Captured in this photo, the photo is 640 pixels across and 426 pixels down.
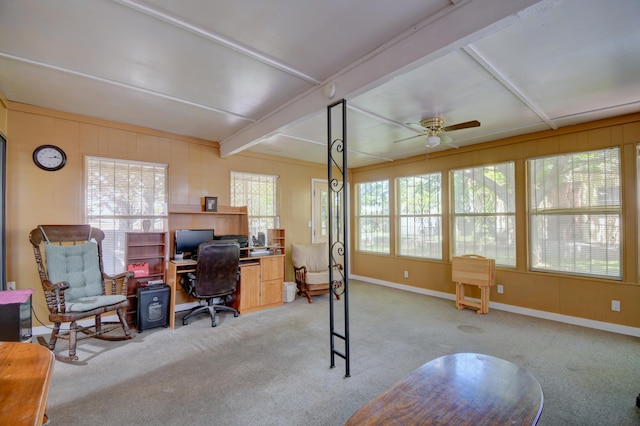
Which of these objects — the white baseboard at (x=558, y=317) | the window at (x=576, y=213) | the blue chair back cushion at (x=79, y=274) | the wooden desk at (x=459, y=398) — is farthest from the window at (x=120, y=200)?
the window at (x=576, y=213)

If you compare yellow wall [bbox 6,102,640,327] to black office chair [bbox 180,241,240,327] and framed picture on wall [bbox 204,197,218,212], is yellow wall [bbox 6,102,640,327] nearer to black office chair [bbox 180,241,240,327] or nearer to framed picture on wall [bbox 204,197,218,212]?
framed picture on wall [bbox 204,197,218,212]

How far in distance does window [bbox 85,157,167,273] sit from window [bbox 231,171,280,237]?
119cm

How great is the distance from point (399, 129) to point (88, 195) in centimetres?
413

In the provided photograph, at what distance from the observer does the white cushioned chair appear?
16.2 ft

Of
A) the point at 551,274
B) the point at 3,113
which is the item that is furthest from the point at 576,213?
the point at 3,113

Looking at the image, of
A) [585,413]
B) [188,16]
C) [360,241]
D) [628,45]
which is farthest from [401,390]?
[360,241]

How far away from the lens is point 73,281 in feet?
10.4

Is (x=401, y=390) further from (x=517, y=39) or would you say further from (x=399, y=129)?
(x=399, y=129)

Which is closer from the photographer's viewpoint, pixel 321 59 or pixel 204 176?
pixel 321 59

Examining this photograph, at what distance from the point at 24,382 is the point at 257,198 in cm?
441

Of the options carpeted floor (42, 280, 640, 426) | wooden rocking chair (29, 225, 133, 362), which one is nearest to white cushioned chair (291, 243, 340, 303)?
carpeted floor (42, 280, 640, 426)

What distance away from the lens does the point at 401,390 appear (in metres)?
1.51

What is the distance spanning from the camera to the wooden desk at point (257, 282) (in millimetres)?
4220

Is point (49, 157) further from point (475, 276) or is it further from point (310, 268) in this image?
point (475, 276)
